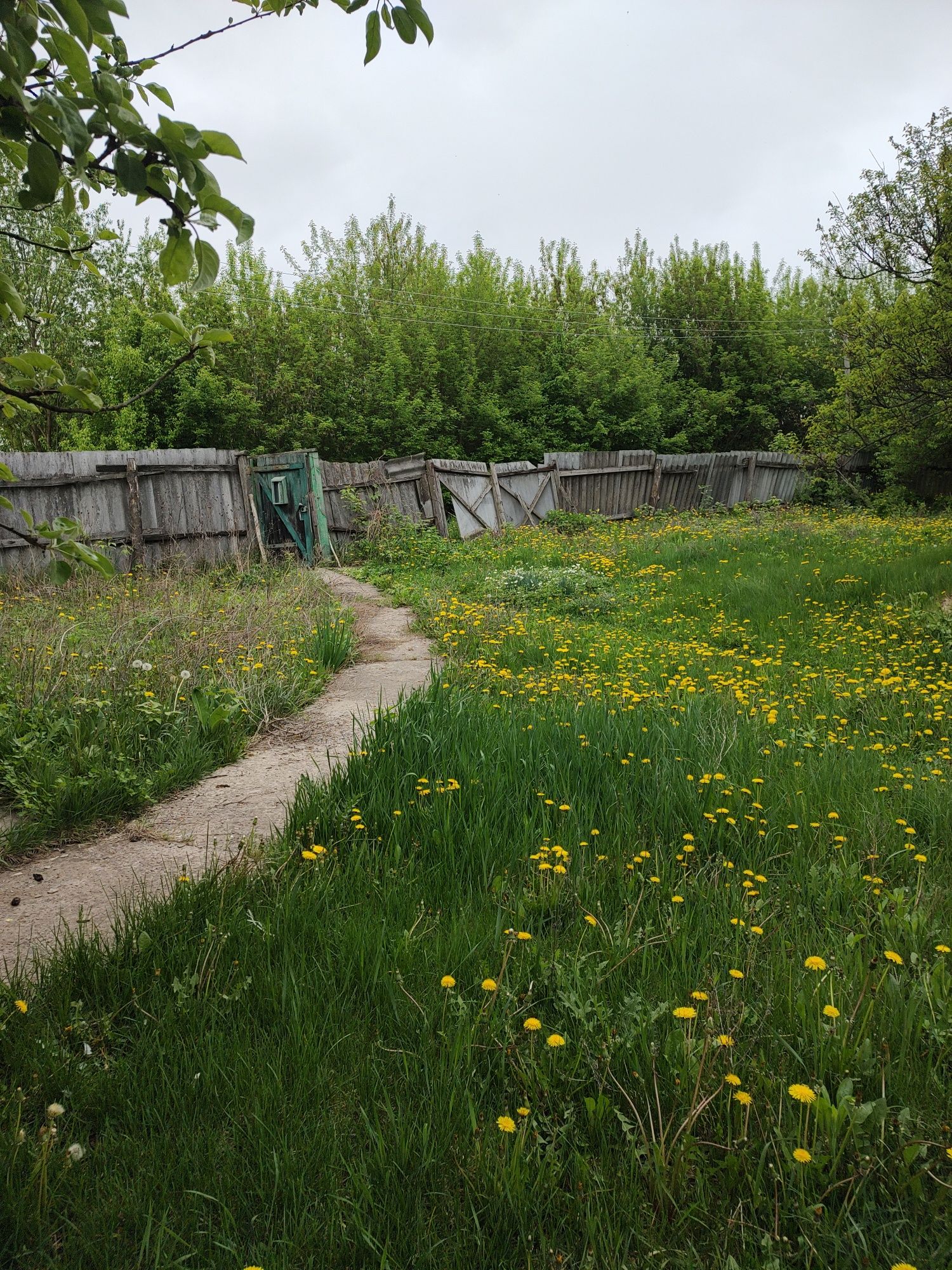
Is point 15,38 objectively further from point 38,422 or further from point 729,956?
point 38,422

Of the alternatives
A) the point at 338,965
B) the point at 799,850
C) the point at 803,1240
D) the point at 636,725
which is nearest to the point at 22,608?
the point at 636,725

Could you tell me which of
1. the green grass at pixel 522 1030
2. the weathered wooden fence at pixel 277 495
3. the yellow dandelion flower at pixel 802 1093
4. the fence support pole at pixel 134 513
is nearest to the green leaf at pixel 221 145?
the green grass at pixel 522 1030

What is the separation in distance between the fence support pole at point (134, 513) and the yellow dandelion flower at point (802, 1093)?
11.6 metres

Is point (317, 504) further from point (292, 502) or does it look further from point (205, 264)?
point (205, 264)

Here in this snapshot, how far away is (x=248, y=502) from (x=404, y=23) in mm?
12782

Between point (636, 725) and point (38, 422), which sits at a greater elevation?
point (38, 422)

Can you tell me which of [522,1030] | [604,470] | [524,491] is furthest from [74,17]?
[604,470]

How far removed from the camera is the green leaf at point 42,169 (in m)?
0.86

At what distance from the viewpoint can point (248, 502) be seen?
13133 mm

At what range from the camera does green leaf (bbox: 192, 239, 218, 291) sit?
1016mm

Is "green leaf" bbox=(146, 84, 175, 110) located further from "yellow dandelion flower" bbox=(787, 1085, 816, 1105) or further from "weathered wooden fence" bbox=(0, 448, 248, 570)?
"weathered wooden fence" bbox=(0, 448, 248, 570)

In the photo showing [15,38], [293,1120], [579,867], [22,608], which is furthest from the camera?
[22,608]

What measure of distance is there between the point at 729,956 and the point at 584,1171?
81cm

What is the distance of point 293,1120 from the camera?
1.56 meters
